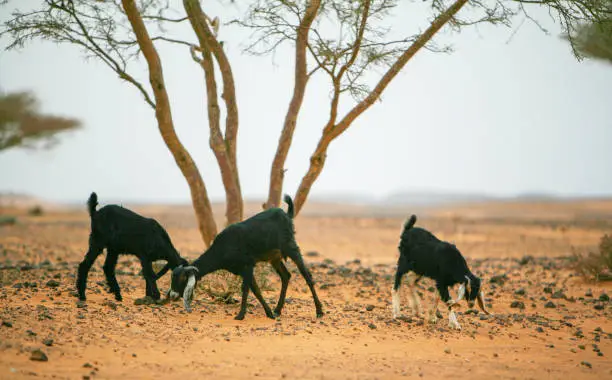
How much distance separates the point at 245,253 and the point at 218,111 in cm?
444

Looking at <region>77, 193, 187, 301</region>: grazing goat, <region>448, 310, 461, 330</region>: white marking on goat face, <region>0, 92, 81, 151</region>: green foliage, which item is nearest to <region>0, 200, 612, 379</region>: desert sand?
<region>448, 310, 461, 330</region>: white marking on goat face

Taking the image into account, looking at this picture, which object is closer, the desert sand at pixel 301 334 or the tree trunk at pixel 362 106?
the desert sand at pixel 301 334

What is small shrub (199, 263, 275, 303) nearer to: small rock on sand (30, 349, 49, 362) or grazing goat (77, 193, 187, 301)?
grazing goat (77, 193, 187, 301)

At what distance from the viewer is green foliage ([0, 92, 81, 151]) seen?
3484cm

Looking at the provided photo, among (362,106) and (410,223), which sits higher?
(362,106)

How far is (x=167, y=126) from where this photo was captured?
12.2 m

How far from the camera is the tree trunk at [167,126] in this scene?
11680 mm

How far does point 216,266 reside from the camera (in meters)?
9.59

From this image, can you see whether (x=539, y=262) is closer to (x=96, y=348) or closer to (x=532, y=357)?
(x=532, y=357)

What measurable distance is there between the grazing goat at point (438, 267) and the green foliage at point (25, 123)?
3023cm

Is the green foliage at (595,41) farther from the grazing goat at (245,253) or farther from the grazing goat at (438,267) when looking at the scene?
the grazing goat at (245,253)

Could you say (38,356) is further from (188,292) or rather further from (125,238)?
(125,238)

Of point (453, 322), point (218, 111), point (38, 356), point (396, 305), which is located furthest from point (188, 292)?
point (218, 111)

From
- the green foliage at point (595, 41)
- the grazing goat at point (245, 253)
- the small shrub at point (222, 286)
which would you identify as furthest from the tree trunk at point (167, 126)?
the green foliage at point (595, 41)
